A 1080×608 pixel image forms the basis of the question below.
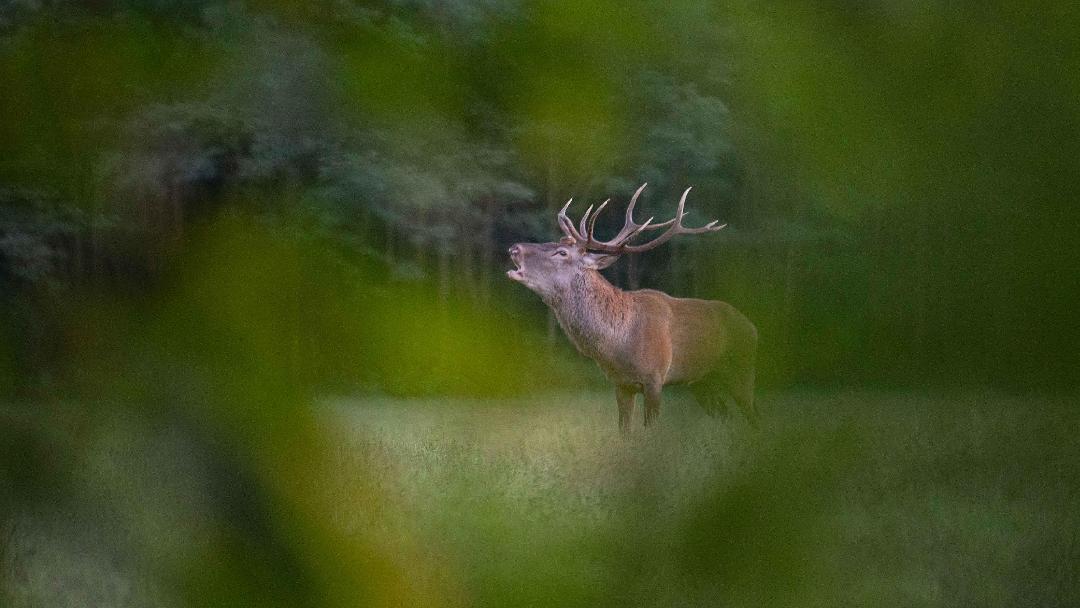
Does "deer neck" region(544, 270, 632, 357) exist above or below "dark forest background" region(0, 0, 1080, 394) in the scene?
below

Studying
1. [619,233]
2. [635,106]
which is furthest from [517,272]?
[635,106]

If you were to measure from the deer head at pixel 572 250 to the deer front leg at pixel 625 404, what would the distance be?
0.42 ft

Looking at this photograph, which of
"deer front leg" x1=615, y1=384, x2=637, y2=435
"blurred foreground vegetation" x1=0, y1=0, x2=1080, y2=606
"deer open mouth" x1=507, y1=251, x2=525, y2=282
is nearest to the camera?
"blurred foreground vegetation" x1=0, y1=0, x2=1080, y2=606

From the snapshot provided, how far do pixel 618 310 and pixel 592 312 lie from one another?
4 cm

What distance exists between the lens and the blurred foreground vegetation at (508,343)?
217 mm

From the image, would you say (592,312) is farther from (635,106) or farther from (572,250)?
(635,106)

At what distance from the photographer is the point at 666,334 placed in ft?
3.72

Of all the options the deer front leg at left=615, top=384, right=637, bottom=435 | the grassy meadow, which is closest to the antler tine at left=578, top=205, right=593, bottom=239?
the deer front leg at left=615, top=384, right=637, bottom=435

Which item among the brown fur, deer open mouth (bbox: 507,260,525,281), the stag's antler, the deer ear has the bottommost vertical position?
the brown fur

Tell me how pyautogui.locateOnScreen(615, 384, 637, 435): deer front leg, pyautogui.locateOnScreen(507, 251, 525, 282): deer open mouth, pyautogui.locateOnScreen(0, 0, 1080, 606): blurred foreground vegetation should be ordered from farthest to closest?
pyautogui.locateOnScreen(507, 251, 525, 282): deer open mouth < pyautogui.locateOnScreen(615, 384, 637, 435): deer front leg < pyautogui.locateOnScreen(0, 0, 1080, 606): blurred foreground vegetation

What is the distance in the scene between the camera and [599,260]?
115 centimetres

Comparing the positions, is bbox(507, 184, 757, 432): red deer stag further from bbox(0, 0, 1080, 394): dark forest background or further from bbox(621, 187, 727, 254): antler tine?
bbox(0, 0, 1080, 394): dark forest background

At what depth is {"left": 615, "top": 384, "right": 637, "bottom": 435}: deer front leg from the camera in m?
0.95

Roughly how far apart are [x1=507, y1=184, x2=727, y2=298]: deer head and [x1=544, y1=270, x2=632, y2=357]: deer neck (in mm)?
12
